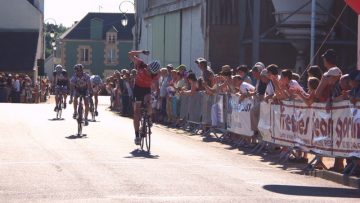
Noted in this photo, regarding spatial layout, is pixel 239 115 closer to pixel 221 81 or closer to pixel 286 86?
pixel 221 81

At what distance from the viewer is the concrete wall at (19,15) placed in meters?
69.1

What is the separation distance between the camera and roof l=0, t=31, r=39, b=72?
64125 millimetres

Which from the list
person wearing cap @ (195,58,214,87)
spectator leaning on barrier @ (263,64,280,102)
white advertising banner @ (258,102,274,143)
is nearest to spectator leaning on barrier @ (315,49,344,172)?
spectator leaning on barrier @ (263,64,280,102)

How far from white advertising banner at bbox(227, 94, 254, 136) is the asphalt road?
645 millimetres

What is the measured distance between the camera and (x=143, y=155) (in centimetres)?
1656

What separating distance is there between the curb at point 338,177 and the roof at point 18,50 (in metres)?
51.1

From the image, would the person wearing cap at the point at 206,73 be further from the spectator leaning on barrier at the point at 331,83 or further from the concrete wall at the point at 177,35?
the concrete wall at the point at 177,35

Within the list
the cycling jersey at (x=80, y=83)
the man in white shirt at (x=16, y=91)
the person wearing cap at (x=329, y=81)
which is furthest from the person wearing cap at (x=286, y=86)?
the man in white shirt at (x=16, y=91)

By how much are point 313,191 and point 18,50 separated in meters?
56.1

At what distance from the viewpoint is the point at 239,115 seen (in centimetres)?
2005

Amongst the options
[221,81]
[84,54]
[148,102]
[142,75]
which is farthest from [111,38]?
[142,75]

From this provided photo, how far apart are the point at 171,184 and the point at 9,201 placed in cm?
250

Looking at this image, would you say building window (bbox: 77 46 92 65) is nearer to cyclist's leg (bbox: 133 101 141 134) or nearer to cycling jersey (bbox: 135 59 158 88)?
cyclist's leg (bbox: 133 101 141 134)

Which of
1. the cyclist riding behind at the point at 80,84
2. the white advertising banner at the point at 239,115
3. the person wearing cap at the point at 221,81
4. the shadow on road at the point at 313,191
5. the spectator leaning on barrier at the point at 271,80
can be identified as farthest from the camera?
the cyclist riding behind at the point at 80,84
